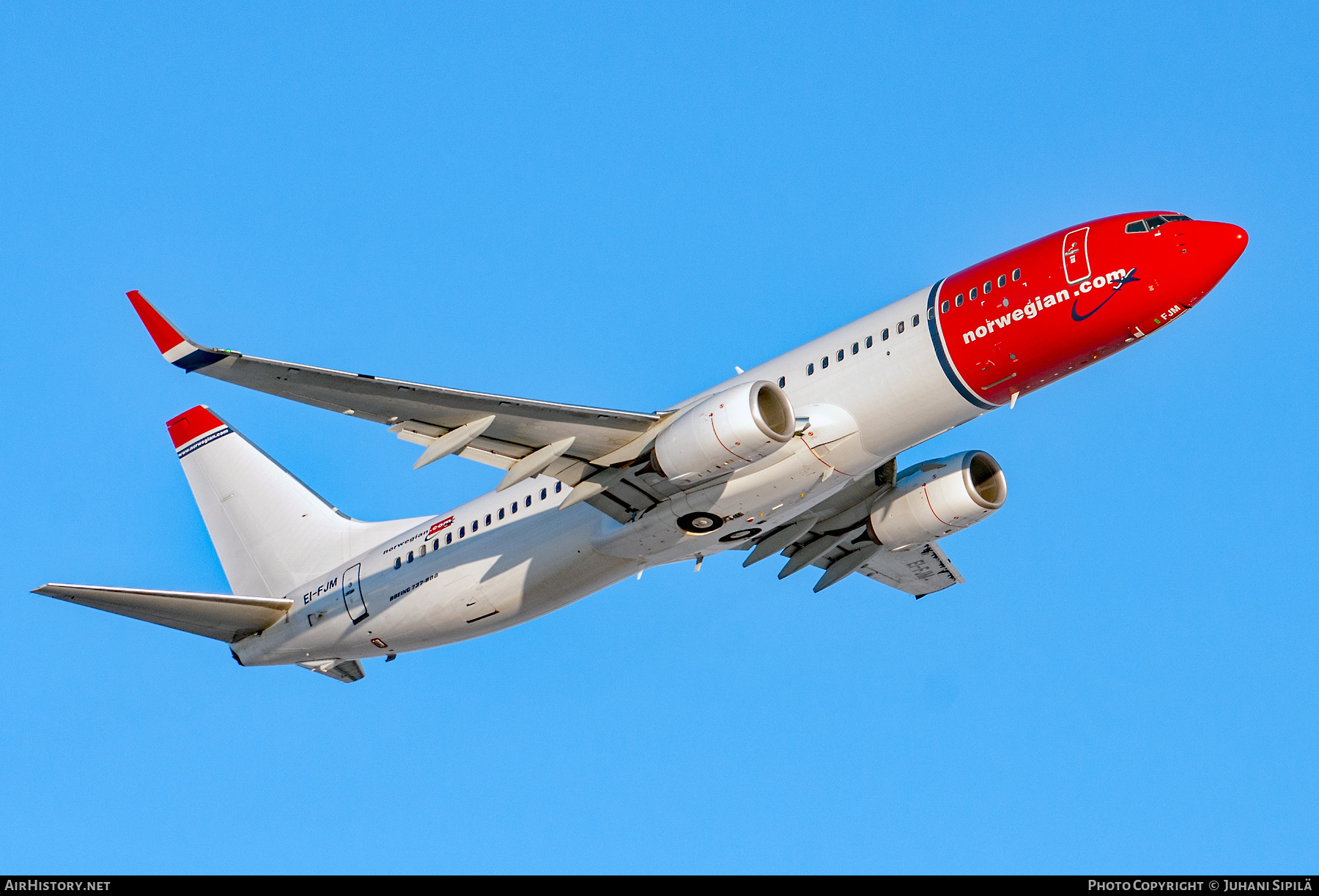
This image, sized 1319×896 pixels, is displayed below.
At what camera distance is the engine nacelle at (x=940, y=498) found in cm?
3653

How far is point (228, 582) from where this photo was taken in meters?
44.1

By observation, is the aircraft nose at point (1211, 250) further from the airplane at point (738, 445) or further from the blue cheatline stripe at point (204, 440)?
the blue cheatline stripe at point (204, 440)

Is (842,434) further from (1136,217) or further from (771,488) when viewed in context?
(1136,217)

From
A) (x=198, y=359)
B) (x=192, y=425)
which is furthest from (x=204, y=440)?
(x=198, y=359)

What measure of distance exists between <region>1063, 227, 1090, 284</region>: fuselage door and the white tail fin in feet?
65.8

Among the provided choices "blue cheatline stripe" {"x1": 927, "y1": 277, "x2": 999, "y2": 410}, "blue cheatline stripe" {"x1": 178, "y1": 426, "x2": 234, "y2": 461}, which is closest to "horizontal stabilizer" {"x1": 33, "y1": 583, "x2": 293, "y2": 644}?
"blue cheatline stripe" {"x1": 178, "y1": 426, "x2": 234, "y2": 461}

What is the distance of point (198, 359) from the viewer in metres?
27.2

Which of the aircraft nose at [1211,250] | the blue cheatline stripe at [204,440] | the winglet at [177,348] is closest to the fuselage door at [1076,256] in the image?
the aircraft nose at [1211,250]

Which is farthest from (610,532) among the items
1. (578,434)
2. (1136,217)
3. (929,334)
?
(1136,217)

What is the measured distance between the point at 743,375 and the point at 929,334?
4.77 meters

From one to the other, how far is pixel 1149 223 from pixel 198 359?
20648 millimetres

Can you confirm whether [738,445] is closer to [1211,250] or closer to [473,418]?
[473,418]

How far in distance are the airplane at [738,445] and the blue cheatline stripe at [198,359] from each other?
0.10 ft

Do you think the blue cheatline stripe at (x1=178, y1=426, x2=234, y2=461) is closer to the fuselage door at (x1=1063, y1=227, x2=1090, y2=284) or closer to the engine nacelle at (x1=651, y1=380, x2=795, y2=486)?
the engine nacelle at (x1=651, y1=380, x2=795, y2=486)
